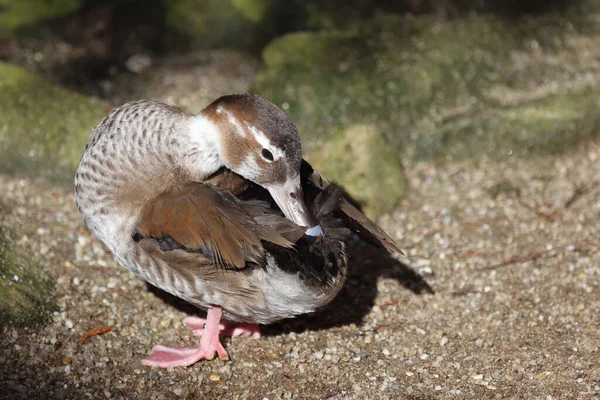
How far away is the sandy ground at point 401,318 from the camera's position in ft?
13.9

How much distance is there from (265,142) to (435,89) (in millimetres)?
3086

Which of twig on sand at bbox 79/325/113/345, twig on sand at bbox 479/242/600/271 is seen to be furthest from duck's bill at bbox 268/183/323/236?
twig on sand at bbox 479/242/600/271

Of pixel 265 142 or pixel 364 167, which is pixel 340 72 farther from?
pixel 265 142

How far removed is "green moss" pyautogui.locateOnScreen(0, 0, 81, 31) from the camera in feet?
24.6

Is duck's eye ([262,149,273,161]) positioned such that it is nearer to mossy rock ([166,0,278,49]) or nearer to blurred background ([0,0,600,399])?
blurred background ([0,0,600,399])

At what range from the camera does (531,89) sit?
696 centimetres

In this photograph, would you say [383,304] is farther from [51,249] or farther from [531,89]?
[531,89]

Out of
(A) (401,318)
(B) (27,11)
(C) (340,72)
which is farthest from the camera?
(B) (27,11)

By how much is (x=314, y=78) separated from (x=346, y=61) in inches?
14.5

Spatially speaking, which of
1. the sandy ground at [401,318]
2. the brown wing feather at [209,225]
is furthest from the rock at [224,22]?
the brown wing feather at [209,225]

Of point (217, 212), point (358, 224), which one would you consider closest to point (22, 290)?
point (217, 212)

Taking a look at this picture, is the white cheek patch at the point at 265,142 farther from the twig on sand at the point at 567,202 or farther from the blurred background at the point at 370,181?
the twig on sand at the point at 567,202

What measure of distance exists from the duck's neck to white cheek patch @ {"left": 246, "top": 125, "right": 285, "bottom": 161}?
27 cm

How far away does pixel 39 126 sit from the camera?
Result: 19.5 ft
